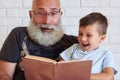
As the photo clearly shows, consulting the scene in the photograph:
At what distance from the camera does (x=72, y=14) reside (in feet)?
6.72

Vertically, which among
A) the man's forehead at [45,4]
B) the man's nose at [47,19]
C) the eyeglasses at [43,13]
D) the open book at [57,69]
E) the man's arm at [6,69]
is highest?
the man's forehead at [45,4]

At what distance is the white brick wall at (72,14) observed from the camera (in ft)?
6.61

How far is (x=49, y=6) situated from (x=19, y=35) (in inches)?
9.2

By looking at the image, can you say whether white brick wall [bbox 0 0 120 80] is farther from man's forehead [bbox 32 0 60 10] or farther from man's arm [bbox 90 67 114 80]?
man's arm [bbox 90 67 114 80]

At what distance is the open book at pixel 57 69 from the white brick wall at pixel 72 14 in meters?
0.85

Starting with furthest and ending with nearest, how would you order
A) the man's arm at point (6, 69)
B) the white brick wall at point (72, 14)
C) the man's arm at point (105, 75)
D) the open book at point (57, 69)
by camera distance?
the white brick wall at point (72, 14) → the man's arm at point (6, 69) → the man's arm at point (105, 75) → the open book at point (57, 69)

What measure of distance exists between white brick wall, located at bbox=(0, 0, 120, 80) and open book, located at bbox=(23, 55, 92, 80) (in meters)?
0.85

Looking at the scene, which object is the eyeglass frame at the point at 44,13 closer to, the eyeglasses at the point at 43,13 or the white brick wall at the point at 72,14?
the eyeglasses at the point at 43,13

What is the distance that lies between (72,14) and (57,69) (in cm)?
97

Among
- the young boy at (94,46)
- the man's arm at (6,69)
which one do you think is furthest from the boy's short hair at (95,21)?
the man's arm at (6,69)

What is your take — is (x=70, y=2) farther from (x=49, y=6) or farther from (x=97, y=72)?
(x=97, y=72)

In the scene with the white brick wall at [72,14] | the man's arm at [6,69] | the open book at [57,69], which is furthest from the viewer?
the white brick wall at [72,14]

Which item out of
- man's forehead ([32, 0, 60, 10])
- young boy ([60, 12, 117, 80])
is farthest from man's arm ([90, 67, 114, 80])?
man's forehead ([32, 0, 60, 10])

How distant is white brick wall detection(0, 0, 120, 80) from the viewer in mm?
2016
